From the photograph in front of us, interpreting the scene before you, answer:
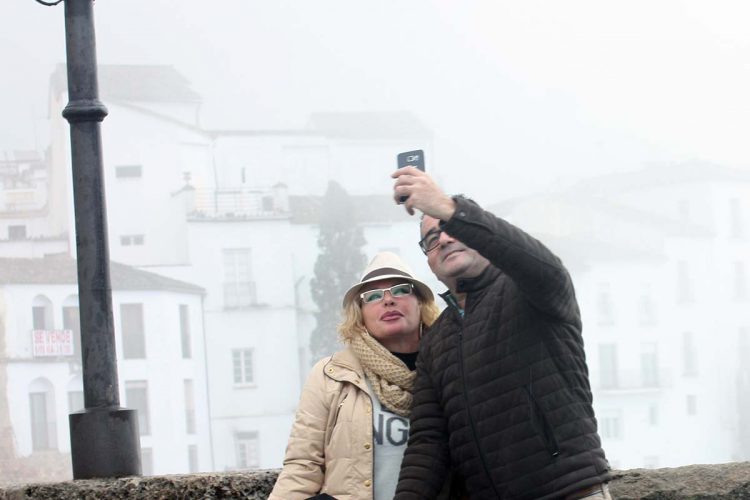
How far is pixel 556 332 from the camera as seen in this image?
2316 mm

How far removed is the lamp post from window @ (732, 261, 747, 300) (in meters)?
85.6

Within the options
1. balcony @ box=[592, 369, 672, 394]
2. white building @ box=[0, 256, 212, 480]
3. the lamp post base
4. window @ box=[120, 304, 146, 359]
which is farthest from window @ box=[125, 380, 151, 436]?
the lamp post base

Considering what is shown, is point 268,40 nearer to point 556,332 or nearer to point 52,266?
point 52,266

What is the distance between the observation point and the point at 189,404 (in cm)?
7194

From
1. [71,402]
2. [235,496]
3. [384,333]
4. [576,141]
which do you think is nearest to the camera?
[384,333]

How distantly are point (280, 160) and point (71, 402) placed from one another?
24.0 m

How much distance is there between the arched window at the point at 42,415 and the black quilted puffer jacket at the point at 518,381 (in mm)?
65985

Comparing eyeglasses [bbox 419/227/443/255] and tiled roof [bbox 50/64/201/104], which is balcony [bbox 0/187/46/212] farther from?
eyeglasses [bbox 419/227/443/255]

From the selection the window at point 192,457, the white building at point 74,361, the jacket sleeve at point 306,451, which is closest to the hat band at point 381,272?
the jacket sleeve at point 306,451

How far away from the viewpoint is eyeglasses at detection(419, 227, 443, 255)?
2521mm

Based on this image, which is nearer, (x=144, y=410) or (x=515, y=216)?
(x=144, y=410)

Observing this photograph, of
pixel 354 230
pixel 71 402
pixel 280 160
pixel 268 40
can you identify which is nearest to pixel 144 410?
pixel 71 402

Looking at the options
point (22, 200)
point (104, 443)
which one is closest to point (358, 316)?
Result: point (104, 443)

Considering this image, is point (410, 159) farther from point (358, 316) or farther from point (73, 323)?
point (73, 323)
